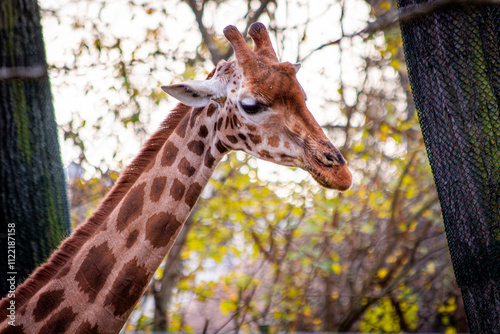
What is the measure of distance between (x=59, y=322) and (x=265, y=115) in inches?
60.2

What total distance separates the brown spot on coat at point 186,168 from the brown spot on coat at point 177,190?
0.21ft

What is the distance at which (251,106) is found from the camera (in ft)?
7.47

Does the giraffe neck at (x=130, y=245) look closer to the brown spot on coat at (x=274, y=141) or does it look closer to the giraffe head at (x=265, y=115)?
the giraffe head at (x=265, y=115)

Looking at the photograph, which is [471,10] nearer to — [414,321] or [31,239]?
[31,239]

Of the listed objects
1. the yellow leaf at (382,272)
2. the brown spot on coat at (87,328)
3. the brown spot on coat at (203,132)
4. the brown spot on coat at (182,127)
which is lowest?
the yellow leaf at (382,272)

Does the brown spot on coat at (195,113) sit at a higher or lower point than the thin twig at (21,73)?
lower

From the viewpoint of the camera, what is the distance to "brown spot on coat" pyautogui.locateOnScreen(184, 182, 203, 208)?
241 cm

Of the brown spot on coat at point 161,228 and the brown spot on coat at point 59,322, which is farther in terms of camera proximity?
the brown spot on coat at point 161,228

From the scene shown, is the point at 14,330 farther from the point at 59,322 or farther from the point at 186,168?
the point at 186,168

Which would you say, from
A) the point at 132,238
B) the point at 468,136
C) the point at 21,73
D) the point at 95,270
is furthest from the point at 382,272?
the point at 21,73

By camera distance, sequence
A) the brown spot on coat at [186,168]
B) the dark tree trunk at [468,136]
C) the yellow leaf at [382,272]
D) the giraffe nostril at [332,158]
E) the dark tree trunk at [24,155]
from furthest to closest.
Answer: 1. the yellow leaf at [382,272]
2. the dark tree trunk at [24,155]
3. the brown spot on coat at [186,168]
4. the giraffe nostril at [332,158]
5. the dark tree trunk at [468,136]

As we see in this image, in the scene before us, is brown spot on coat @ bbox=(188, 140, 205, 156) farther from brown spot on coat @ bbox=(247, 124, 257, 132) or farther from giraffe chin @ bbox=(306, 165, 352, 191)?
giraffe chin @ bbox=(306, 165, 352, 191)

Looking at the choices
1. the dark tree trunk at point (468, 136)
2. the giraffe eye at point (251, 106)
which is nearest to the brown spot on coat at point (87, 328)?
the giraffe eye at point (251, 106)

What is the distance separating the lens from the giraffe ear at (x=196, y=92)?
2.37 metres
